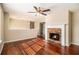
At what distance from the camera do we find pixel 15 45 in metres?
1.75

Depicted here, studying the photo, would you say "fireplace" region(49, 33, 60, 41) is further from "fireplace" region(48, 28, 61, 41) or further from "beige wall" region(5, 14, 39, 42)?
"beige wall" region(5, 14, 39, 42)

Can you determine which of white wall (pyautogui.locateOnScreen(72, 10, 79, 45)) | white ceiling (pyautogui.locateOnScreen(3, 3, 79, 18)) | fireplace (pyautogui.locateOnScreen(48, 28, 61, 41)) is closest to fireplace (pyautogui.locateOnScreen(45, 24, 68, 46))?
fireplace (pyautogui.locateOnScreen(48, 28, 61, 41))

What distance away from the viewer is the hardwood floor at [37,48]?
1.68m

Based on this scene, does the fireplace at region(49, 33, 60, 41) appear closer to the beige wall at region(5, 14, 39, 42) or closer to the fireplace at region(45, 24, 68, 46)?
the fireplace at region(45, 24, 68, 46)

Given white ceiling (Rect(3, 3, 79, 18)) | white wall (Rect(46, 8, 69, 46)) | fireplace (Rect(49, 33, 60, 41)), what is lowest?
fireplace (Rect(49, 33, 60, 41))

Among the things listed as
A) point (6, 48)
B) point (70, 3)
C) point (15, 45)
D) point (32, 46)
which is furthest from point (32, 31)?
point (70, 3)

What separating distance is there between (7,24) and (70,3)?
122 cm

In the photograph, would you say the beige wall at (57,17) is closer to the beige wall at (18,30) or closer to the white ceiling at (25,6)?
the white ceiling at (25,6)

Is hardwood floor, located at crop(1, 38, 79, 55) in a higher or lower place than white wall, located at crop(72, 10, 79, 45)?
lower

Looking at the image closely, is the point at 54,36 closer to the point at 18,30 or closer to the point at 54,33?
the point at 54,33

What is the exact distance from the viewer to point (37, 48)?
1.74 m

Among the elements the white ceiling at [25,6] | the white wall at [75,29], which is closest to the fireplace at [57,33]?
the white wall at [75,29]

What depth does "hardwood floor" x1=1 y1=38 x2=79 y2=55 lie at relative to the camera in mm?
1680
